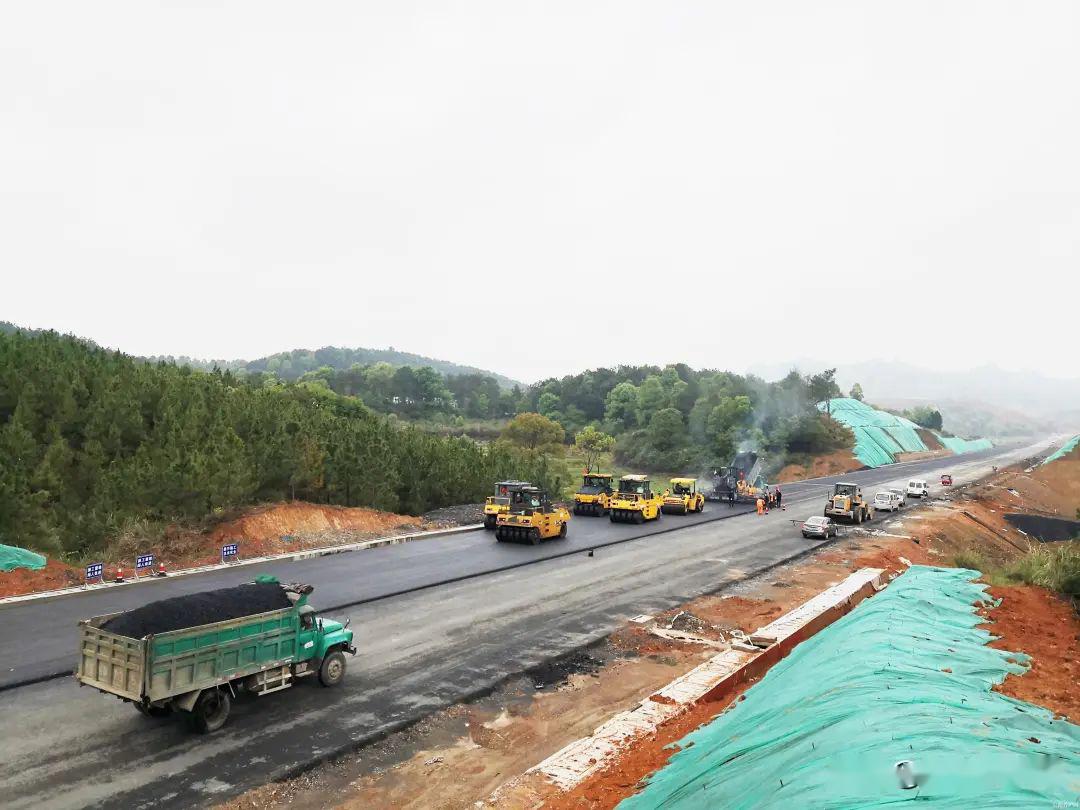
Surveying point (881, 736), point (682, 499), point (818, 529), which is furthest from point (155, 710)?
point (682, 499)

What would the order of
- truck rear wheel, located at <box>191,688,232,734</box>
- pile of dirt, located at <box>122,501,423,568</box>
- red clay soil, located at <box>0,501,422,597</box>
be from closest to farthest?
truck rear wheel, located at <box>191,688,232,734</box>
red clay soil, located at <box>0,501,422,597</box>
pile of dirt, located at <box>122,501,423,568</box>

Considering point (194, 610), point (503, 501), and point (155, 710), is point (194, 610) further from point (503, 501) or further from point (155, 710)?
point (503, 501)

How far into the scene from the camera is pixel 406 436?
135 ft

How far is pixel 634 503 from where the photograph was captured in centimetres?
3878

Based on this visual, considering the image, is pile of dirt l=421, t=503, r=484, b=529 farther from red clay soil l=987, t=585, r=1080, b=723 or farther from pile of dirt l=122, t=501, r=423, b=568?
red clay soil l=987, t=585, r=1080, b=723

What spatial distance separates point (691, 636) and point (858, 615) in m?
4.68

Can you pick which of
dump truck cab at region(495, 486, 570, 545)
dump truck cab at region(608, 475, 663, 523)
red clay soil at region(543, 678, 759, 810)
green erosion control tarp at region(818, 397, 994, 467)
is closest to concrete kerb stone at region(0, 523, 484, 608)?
dump truck cab at region(495, 486, 570, 545)

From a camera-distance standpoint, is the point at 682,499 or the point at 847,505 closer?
the point at 847,505

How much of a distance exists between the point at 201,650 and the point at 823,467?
92197mm

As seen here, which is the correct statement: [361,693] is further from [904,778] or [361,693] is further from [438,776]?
[904,778]

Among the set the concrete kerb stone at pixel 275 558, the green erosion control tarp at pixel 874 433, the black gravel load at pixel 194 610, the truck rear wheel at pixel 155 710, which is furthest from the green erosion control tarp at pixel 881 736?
the green erosion control tarp at pixel 874 433

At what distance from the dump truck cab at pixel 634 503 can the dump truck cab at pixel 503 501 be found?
7449 millimetres

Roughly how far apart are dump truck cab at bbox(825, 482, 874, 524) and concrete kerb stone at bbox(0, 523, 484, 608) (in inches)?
835

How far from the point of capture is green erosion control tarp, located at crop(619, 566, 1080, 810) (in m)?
5.89
